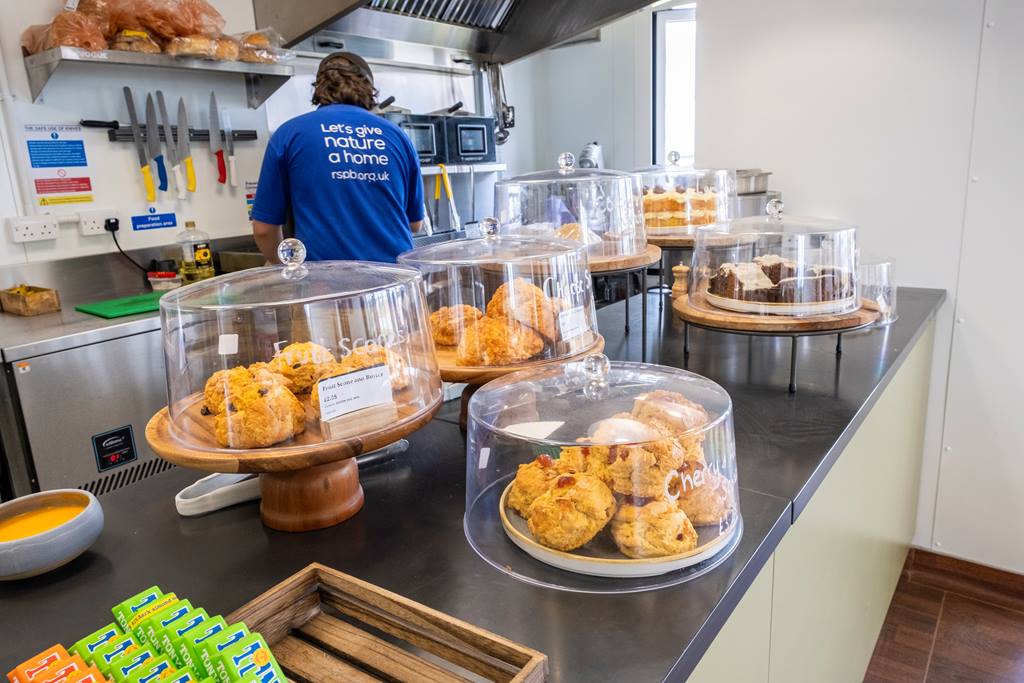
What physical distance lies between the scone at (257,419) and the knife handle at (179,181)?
7.37 ft

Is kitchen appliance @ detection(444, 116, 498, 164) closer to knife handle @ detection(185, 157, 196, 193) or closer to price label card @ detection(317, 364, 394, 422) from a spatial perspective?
knife handle @ detection(185, 157, 196, 193)

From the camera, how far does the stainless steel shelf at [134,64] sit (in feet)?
7.32

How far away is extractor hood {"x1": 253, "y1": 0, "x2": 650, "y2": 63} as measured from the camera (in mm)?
2924

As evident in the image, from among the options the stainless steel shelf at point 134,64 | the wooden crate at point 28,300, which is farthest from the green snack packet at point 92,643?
the stainless steel shelf at point 134,64

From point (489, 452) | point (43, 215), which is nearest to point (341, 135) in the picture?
point (43, 215)

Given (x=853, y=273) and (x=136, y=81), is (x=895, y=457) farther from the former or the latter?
(x=136, y=81)

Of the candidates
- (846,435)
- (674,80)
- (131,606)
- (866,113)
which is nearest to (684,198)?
(866,113)

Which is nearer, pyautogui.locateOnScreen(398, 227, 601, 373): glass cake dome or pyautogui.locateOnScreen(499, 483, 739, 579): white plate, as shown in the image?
pyautogui.locateOnScreen(499, 483, 739, 579): white plate

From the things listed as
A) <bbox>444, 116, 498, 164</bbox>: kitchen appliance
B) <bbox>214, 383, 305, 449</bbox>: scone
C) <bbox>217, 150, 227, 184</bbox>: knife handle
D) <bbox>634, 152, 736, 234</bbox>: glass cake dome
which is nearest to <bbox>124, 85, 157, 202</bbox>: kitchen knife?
<bbox>217, 150, 227, 184</bbox>: knife handle

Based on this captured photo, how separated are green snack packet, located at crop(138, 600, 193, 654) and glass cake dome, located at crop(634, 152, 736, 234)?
1.62 m

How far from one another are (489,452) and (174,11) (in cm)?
240

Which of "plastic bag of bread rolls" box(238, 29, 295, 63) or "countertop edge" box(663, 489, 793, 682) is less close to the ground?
"plastic bag of bread rolls" box(238, 29, 295, 63)

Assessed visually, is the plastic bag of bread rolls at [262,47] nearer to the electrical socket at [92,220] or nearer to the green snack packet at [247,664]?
the electrical socket at [92,220]

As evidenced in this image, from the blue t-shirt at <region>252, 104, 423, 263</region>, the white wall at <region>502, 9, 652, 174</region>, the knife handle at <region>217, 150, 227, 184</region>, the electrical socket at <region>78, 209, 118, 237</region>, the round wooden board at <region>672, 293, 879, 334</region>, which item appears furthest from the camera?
the white wall at <region>502, 9, 652, 174</region>
